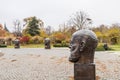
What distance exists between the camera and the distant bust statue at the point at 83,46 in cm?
632

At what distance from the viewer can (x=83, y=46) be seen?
6316 mm

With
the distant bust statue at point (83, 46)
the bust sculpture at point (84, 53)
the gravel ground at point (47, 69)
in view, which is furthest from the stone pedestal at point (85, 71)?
the gravel ground at point (47, 69)

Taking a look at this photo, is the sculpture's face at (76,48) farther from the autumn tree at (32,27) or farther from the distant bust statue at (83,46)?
the autumn tree at (32,27)

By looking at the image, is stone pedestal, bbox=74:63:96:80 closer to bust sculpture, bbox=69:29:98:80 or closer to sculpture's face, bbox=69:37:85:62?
bust sculpture, bbox=69:29:98:80

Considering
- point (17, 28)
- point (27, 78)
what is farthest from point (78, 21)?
point (27, 78)

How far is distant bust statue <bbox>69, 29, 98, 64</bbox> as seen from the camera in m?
6.32

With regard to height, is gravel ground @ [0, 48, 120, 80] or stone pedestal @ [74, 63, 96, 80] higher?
stone pedestal @ [74, 63, 96, 80]

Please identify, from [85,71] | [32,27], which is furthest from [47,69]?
[32,27]

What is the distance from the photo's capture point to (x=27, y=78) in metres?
7.46

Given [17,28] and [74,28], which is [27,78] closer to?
[74,28]

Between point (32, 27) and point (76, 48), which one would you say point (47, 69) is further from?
point (32, 27)

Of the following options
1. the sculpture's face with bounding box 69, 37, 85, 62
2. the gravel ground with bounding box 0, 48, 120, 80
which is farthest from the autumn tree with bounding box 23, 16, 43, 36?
the sculpture's face with bounding box 69, 37, 85, 62

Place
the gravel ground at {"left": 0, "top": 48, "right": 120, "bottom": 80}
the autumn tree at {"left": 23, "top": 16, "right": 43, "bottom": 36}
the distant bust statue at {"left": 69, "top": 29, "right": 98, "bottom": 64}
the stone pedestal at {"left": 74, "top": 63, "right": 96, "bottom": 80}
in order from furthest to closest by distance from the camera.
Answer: the autumn tree at {"left": 23, "top": 16, "right": 43, "bottom": 36} < the gravel ground at {"left": 0, "top": 48, "right": 120, "bottom": 80} < the stone pedestal at {"left": 74, "top": 63, "right": 96, "bottom": 80} < the distant bust statue at {"left": 69, "top": 29, "right": 98, "bottom": 64}

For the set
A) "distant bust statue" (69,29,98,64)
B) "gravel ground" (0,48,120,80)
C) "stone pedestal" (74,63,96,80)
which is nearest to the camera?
"distant bust statue" (69,29,98,64)
